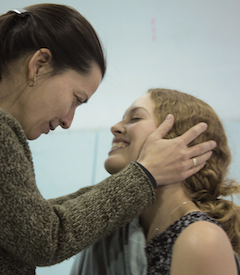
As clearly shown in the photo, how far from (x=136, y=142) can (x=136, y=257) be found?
37cm

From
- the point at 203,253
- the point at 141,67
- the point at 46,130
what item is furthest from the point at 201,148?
the point at 141,67

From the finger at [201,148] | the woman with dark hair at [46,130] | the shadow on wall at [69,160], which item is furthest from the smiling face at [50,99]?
the shadow on wall at [69,160]

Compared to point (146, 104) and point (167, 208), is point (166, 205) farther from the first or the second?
point (146, 104)

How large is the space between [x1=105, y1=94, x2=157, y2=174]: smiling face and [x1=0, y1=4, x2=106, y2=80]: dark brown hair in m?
0.27

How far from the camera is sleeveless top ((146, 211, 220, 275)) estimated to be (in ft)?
2.52

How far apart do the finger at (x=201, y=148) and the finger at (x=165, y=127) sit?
0.10m

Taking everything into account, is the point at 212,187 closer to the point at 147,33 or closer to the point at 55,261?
the point at 55,261

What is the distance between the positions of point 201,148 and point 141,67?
917mm

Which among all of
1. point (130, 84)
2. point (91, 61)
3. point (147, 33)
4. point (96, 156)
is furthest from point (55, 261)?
point (147, 33)

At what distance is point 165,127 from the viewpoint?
89 cm

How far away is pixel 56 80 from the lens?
725 mm

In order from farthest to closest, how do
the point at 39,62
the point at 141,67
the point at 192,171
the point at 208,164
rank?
the point at 141,67 → the point at 208,164 → the point at 192,171 → the point at 39,62

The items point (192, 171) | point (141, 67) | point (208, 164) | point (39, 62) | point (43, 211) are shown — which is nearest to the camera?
point (43, 211)

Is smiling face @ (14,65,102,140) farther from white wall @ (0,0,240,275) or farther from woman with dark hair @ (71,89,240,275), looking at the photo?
white wall @ (0,0,240,275)
